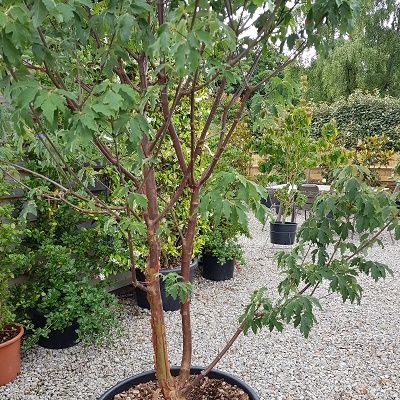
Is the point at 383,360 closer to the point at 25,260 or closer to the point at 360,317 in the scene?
the point at 360,317

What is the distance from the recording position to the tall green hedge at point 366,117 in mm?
11102

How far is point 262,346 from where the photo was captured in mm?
3193

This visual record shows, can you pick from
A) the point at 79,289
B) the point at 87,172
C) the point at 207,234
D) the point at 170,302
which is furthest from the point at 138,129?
the point at 207,234

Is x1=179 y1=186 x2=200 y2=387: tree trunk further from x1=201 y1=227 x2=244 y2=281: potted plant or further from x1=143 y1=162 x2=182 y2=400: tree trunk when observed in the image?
x1=201 y1=227 x2=244 y2=281: potted plant

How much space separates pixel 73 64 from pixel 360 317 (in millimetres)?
3227

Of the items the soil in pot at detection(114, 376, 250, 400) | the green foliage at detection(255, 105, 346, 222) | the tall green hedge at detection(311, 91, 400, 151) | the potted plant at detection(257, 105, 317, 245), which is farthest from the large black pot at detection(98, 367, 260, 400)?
the tall green hedge at detection(311, 91, 400, 151)

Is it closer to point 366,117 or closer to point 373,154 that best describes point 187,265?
point 373,154

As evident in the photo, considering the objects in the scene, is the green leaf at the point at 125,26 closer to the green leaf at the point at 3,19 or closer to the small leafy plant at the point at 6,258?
the green leaf at the point at 3,19

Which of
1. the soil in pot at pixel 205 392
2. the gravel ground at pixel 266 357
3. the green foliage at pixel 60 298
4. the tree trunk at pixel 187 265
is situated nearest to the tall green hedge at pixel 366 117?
the gravel ground at pixel 266 357

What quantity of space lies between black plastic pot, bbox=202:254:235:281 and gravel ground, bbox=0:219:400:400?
543 millimetres

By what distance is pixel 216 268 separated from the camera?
468 cm

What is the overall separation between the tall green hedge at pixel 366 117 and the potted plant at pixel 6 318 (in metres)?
9.58

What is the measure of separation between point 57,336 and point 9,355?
0.45m

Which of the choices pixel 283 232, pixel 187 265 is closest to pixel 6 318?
pixel 187 265
